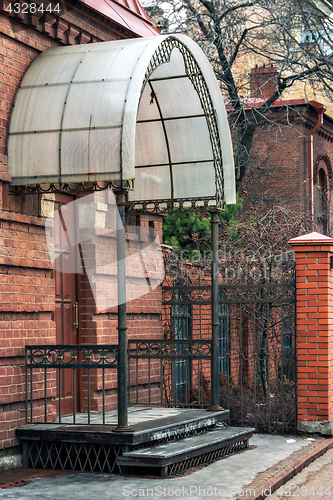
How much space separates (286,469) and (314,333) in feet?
7.82

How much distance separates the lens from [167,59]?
22.2 ft

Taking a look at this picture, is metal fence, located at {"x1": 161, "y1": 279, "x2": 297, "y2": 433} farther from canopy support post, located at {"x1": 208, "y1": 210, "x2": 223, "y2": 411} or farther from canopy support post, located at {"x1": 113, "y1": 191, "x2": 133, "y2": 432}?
canopy support post, located at {"x1": 113, "y1": 191, "x2": 133, "y2": 432}

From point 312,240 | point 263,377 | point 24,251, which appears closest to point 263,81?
point 263,377

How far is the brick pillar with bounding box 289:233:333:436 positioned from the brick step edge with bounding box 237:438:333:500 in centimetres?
38

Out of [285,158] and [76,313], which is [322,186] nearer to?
[285,158]

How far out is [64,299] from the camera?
7516mm

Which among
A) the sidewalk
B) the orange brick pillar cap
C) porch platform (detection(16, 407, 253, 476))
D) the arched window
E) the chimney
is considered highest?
the chimney

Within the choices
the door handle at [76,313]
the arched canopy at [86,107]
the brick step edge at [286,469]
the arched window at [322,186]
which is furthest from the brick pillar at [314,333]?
the arched window at [322,186]

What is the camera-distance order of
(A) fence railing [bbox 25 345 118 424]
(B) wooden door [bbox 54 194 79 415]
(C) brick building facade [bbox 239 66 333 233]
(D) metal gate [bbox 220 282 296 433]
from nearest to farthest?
(A) fence railing [bbox 25 345 118 424]
(B) wooden door [bbox 54 194 79 415]
(D) metal gate [bbox 220 282 296 433]
(C) brick building facade [bbox 239 66 333 233]

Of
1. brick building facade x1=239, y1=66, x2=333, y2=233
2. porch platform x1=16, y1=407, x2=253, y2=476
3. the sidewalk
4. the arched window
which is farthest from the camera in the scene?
the arched window

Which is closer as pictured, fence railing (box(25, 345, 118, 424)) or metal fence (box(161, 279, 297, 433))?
fence railing (box(25, 345, 118, 424))

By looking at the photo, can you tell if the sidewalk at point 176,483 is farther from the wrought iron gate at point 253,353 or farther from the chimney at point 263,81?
the chimney at point 263,81

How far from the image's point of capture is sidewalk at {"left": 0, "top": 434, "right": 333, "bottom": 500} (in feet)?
17.0

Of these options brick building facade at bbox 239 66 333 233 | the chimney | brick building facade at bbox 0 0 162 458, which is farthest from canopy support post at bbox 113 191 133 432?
the chimney
